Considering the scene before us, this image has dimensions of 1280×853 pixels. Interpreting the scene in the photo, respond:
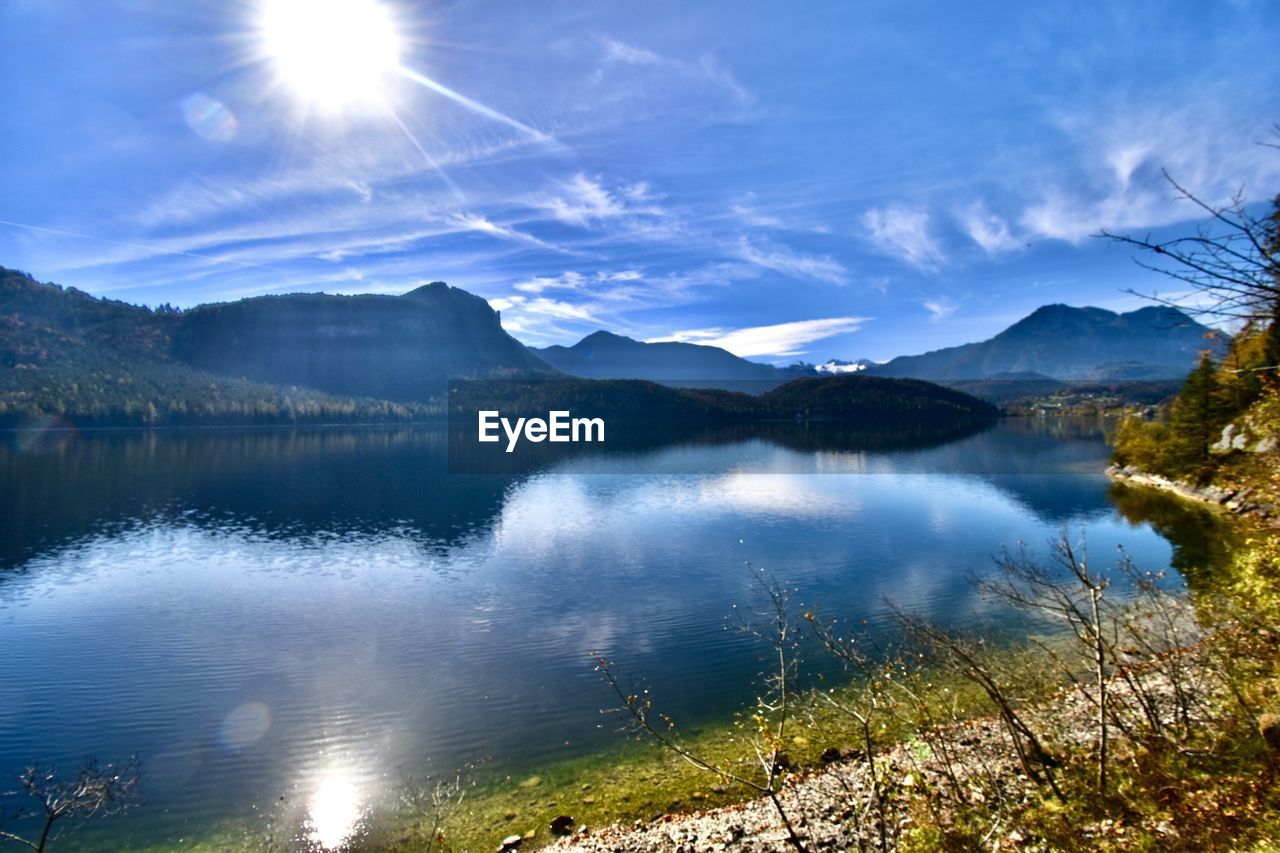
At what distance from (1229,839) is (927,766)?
22.9 feet

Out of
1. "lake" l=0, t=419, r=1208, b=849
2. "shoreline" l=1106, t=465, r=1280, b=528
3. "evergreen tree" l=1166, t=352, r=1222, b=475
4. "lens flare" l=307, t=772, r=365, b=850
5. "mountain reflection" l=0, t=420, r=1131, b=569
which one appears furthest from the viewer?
"evergreen tree" l=1166, t=352, r=1222, b=475

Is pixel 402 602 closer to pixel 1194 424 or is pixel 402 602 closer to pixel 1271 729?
pixel 1271 729

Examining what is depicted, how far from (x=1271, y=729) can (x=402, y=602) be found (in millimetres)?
30220

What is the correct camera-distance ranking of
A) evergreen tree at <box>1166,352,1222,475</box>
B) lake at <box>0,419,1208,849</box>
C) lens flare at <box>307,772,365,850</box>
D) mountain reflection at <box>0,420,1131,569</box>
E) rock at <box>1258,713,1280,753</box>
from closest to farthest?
rock at <box>1258,713,1280,753</box> < lens flare at <box>307,772,365,850</box> < lake at <box>0,419,1208,849</box> < mountain reflection at <box>0,420,1131,569</box> < evergreen tree at <box>1166,352,1222,475</box>

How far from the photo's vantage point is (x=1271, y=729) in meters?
9.32

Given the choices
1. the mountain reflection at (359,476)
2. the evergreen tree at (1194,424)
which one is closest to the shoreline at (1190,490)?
the evergreen tree at (1194,424)

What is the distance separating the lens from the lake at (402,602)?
17.1 metres

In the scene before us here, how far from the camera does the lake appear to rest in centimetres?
1709

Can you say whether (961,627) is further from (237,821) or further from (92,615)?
(92,615)

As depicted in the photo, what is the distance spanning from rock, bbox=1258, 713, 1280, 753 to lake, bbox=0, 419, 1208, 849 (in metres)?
12.5

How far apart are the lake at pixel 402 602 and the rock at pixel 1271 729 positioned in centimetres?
1254

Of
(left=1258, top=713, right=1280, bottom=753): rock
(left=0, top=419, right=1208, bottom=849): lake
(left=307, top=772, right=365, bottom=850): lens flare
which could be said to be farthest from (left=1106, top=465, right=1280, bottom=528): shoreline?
(left=307, top=772, right=365, bottom=850): lens flare

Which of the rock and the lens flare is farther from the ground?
the rock

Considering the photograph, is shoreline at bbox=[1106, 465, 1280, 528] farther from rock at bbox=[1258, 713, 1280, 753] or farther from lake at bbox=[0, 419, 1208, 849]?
rock at bbox=[1258, 713, 1280, 753]
